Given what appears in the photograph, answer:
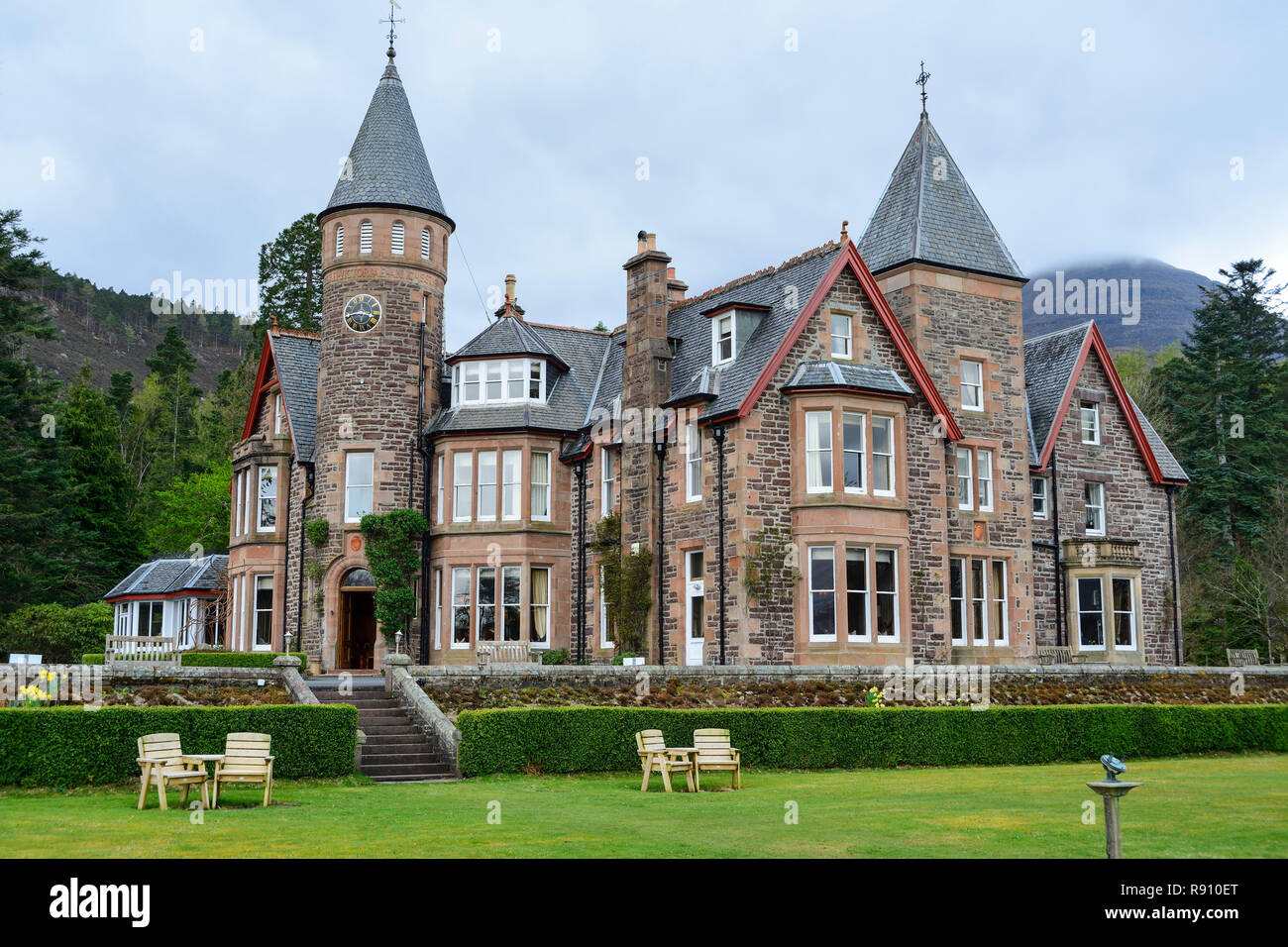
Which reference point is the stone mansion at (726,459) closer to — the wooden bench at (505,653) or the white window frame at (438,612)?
the white window frame at (438,612)

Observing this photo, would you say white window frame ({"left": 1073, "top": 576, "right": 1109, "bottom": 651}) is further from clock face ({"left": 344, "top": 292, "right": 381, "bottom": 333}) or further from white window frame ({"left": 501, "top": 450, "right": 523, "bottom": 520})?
clock face ({"left": 344, "top": 292, "right": 381, "bottom": 333})

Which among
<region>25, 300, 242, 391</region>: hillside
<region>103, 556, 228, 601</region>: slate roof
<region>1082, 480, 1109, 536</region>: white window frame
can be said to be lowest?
<region>103, 556, 228, 601</region>: slate roof

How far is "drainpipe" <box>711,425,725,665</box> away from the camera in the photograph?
1142 inches

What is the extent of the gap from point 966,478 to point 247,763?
21.9 meters

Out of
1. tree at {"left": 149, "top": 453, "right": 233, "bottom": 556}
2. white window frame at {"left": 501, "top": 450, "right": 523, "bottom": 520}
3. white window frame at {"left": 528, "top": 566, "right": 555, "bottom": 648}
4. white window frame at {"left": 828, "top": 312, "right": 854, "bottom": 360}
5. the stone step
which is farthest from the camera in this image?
tree at {"left": 149, "top": 453, "right": 233, "bottom": 556}

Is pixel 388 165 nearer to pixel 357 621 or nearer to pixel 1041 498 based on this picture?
pixel 357 621

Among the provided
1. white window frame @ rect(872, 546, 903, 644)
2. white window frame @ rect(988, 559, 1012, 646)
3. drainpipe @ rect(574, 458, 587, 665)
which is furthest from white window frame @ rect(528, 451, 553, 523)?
white window frame @ rect(988, 559, 1012, 646)

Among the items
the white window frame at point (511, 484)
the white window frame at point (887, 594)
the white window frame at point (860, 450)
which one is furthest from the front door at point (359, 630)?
the white window frame at point (887, 594)

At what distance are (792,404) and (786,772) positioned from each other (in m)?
10.4

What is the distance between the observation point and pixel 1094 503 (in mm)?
37844

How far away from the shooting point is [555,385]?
3741 centimetres

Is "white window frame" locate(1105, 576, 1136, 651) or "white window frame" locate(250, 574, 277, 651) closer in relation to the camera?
"white window frame" locate(1105, 576, 1136, 651)

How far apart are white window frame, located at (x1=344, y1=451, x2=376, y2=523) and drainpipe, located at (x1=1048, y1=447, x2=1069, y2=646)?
64.2 ft
